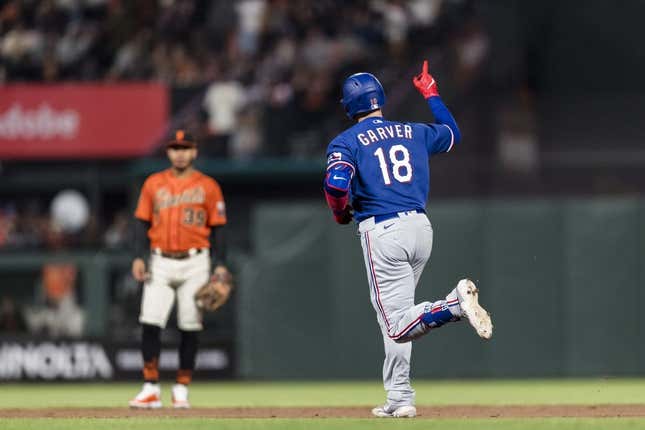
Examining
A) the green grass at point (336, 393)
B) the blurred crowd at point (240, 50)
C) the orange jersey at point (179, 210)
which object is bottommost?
the green grass at point (336, 393)

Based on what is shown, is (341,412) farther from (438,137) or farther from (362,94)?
(362,94)

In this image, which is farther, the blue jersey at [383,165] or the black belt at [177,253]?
the black belt at [177,253]

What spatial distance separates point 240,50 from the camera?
2033 cm

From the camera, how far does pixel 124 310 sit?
622 inches

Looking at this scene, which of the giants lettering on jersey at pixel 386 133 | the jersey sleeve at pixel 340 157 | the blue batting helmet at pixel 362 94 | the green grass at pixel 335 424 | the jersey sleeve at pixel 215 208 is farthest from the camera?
the jersey sleeve at pixel 215 208

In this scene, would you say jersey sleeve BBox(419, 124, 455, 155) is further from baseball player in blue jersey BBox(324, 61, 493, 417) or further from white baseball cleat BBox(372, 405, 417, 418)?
white baseball cleat BBox(372, 405, 417, 418)

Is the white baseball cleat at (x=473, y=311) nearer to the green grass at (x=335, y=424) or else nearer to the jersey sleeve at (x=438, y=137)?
the green grass at (x=335, y=424)

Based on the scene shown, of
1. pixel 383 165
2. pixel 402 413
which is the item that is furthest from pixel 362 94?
pixel 402 413

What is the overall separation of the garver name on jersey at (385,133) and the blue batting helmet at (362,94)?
0.21m

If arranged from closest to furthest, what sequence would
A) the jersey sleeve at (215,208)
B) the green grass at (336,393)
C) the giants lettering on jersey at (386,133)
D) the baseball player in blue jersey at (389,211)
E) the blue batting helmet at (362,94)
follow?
the baseball player in blue jersey at (389,211), the giants lettering on jersey at (386,133), the blue batting helmet at (362,94), the jersey sleeve at (215,208), the green grass at (336,393)

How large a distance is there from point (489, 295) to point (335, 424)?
701cm

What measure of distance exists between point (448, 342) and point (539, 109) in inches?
151

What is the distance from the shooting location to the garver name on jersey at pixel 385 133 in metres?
8.97

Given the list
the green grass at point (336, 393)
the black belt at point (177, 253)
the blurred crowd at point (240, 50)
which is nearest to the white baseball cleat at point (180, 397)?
the green grass at point (336, 393)
